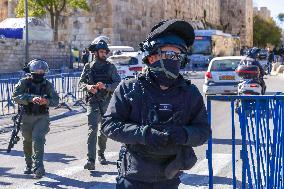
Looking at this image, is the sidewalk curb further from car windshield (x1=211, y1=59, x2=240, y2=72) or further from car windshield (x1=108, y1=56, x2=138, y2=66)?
car windshield (x1=108, y1=56, x2=138, y2=66)

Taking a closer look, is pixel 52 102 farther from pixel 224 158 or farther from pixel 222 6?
pixel 222 6

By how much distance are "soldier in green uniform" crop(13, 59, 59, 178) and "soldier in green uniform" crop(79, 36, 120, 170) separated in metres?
0.58

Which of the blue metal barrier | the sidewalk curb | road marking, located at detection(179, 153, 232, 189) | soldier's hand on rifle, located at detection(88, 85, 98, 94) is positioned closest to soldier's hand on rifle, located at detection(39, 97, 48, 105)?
soldier's hand on rifle, located at detection(88, 85, 98, 94)

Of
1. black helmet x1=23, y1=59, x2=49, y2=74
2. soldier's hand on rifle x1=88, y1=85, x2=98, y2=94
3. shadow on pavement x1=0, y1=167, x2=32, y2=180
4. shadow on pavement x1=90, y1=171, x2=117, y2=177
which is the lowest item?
shadow on pavement x1=0, y1=167, x2=32, y2=180

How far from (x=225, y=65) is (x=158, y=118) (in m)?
16.1

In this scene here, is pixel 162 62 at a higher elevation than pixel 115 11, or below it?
below

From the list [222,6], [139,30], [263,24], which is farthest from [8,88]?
[263,24]

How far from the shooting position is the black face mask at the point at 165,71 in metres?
3.66

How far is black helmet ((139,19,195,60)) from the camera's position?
3.71 m

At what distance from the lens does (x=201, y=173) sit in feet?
25.8

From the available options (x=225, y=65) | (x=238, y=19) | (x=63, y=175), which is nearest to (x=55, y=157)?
(x=63, y=175)

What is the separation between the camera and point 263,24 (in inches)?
4318

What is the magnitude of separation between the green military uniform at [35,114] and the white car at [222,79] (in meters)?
11.8

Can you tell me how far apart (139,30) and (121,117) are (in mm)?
52450
